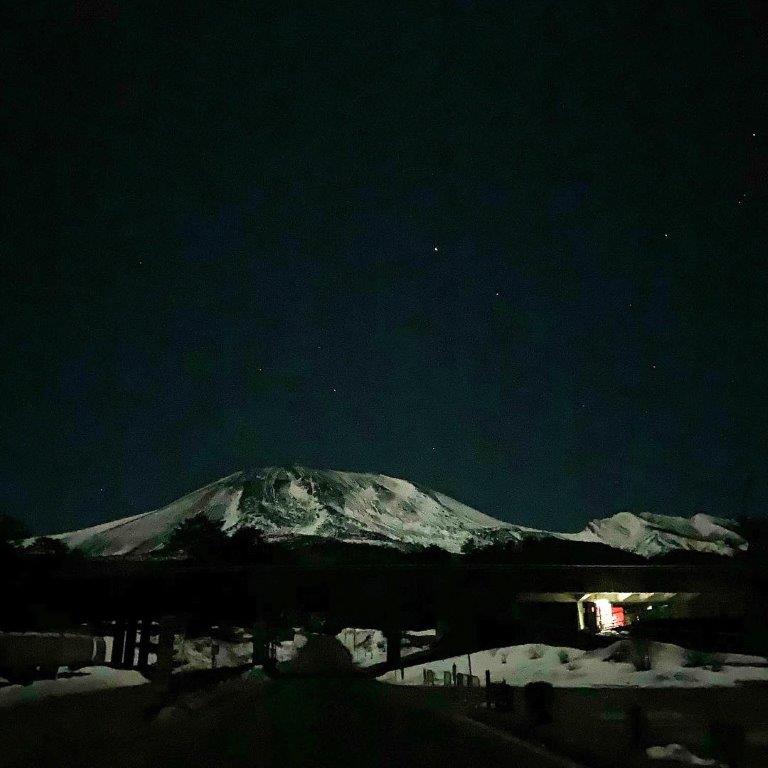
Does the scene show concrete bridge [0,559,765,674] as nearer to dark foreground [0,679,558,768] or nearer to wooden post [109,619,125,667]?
wooden post [109,619,125,667]

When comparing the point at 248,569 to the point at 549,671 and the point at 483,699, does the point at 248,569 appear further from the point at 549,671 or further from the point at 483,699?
the point at 483,699

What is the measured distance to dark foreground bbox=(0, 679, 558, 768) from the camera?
12.7m

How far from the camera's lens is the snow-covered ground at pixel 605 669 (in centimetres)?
3269

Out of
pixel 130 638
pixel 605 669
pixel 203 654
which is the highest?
pixel 130 638

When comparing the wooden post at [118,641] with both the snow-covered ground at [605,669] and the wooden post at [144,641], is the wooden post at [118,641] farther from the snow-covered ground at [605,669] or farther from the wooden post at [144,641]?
the snow-covered ground at [605,669]

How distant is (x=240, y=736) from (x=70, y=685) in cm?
1436

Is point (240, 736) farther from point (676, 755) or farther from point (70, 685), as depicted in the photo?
point (70, 685)

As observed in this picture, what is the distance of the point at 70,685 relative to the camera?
27.5 metres

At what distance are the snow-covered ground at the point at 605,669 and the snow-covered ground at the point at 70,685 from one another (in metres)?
18.5

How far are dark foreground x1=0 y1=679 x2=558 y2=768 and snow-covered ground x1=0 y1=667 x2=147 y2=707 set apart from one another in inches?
26.3

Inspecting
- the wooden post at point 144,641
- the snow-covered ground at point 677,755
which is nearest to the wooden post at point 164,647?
the wooden post at point 144,641

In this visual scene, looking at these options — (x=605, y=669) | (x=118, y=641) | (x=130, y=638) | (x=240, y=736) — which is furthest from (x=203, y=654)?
(x=240, y=736)

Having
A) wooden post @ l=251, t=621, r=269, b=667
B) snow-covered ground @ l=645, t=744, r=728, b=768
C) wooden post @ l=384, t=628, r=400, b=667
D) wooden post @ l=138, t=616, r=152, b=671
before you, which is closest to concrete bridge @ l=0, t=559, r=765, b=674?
wooden post @ l=384, t=628, r=400, b=667

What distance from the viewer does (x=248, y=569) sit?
5572 centimetres
